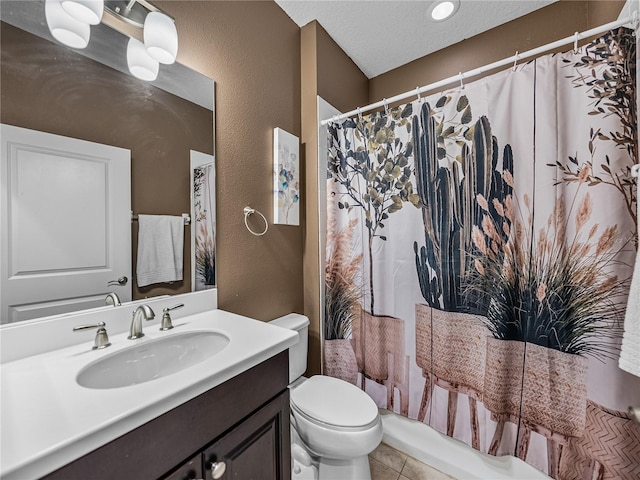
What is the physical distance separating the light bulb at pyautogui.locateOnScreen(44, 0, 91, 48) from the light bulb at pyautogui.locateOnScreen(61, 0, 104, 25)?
13mm

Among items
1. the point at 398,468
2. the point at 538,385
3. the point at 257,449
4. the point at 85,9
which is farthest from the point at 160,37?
the point at 398,468

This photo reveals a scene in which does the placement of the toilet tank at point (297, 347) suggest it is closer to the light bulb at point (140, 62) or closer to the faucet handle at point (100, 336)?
the faucet handle at point (100, 336)

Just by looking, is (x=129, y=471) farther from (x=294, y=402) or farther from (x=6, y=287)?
(x=294, y=402)

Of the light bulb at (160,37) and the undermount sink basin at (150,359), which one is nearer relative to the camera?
the undermount sink basin at (150,359)

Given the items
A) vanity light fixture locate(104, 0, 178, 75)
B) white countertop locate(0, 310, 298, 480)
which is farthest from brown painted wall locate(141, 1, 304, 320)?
white countertop locate(0, 310, 298, 480)

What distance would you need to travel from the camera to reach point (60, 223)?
→ 0.84 m

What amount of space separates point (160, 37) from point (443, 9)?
154 centimetres

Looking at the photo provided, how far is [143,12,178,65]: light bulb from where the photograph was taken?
3.26 ft

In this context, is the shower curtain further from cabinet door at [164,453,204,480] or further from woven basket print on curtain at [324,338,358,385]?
cabinet door at [164,453,204,480]

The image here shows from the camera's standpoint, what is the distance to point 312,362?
1.78 meters

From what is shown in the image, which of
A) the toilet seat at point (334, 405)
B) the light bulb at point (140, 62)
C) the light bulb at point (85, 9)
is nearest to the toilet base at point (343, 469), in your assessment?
the toilet seat at point (334, 405)

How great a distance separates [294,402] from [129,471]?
82 centimetres

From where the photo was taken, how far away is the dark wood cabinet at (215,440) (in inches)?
20.7

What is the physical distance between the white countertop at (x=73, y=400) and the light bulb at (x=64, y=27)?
0.95 m
